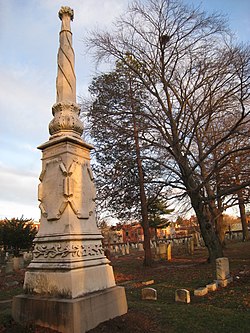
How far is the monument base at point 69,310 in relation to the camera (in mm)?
3795

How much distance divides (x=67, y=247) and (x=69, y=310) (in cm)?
89

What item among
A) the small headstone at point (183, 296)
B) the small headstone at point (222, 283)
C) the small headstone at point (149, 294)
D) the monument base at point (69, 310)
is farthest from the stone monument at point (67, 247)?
the small headstone at point (222, 283)

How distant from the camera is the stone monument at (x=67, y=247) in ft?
13.2

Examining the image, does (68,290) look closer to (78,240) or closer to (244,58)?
(78,240)

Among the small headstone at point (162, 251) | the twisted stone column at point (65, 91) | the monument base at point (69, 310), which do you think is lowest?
the small headstone at point (162, 251)

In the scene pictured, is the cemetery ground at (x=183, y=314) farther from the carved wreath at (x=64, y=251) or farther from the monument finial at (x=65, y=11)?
the monument finial at (x=65, y=11)

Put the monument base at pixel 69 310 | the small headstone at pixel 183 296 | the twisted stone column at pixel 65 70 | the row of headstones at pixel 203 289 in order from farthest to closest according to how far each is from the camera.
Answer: the row of headstones at pixel 203 289 → the small headstone at pixel 183 296 → the twisted stone column at pixel 65 70 → the monument base at pixel 69 310

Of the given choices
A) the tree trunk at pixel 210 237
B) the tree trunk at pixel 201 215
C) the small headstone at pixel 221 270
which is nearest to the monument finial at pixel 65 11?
the small headstone at pixel 221 270

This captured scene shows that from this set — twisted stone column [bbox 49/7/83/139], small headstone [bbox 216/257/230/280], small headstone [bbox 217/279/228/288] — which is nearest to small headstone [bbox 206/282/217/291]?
small headstone [bbox 217/279/228/288]

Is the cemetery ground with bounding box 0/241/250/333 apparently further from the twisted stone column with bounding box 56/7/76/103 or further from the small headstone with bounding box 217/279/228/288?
the twisted stone column with bounding box 56/7/76/103

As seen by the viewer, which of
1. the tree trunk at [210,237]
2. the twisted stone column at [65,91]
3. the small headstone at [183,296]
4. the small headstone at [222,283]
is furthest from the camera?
the tree trunk at [210,237]

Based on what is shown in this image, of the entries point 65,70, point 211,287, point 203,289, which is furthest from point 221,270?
point 65,70

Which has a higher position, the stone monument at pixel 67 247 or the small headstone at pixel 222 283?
the stone monument at pixel 67 247

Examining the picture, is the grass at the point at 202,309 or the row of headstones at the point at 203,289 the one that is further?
the row of headstones at the point at 203,289
